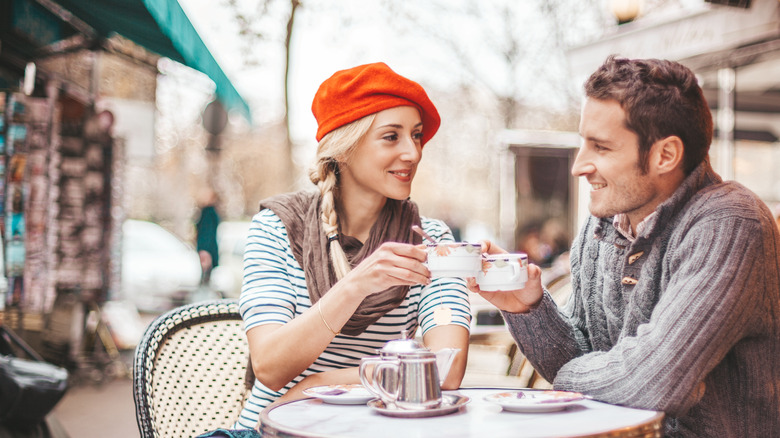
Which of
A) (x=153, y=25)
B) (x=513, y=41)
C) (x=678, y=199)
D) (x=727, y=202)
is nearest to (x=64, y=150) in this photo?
(x=153, y=25)

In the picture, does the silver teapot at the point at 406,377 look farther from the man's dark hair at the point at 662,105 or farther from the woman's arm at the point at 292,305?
the man's dark hair at the point at 662,105

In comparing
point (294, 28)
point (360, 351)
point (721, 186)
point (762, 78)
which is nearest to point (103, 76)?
point (294, 28)

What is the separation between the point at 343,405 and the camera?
1.83 metres

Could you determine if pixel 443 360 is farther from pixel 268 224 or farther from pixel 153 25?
pixel 153 25

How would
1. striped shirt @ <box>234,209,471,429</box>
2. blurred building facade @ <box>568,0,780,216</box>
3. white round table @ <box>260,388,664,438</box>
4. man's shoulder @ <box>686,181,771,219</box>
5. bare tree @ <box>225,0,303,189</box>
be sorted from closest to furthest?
white round table @ <box>260,388,664,438</box> < man's shoulder @ <box>686,181,771,219</box> < striped shirt @ <box>234,209,471,429</box> < blurred building facade @ <box>568,0,780,216</box> < bare tree @ <box>225,0,303,189</box>

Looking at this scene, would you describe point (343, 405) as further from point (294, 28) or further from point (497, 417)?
point (294, 28)

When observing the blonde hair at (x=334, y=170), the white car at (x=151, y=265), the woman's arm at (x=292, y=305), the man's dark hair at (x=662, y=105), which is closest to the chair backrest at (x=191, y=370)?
the woman's arm at (x=292, y=305)

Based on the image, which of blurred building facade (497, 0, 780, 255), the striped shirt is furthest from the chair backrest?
blurred building facade (497, 0, 780, 255)

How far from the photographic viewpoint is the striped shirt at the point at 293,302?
235cm

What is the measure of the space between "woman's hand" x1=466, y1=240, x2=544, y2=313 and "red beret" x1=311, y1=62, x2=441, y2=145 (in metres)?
0.66

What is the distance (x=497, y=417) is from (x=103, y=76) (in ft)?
34.3

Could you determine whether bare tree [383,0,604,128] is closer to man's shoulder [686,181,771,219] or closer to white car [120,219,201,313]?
white car [120,219,201,313]

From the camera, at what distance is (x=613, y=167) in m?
2.01

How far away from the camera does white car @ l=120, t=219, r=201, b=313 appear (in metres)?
12.6
